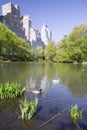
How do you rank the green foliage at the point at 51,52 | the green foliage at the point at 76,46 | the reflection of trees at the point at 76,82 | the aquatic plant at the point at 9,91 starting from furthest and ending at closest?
the green foliage at the point at 51,52 < the green foliage at the point at 76,46 < the reflection of trees at the point at 76,82 < the aquatic plant at the point at 9,91

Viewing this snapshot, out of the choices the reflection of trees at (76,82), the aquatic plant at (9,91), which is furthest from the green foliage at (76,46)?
the aquatic plant at (9,91)

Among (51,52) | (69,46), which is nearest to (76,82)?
(69,46)

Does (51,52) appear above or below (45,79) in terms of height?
above

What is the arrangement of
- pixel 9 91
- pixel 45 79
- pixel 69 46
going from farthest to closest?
1. pixel 69 46
2. pixel 45 79
3. pixel 9 91

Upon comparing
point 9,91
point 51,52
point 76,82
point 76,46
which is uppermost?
point 76,46

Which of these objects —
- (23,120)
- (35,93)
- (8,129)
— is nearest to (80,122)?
(23,120)

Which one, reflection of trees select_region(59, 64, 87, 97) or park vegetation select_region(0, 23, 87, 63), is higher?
park vegetation select_region(0, 23, 87, 63)

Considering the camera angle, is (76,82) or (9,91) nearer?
(9,91)

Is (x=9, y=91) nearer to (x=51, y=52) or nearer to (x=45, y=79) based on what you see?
(x=45, y=79)

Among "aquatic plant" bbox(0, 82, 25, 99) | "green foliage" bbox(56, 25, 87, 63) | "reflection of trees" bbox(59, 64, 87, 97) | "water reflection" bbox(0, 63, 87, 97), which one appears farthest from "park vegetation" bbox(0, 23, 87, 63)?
"aquatic plant" bbox(0, 82, 25, 99)

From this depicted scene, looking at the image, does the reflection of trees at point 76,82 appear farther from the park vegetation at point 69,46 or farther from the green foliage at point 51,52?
the green foliage at point 51,52

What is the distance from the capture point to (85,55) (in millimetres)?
80000

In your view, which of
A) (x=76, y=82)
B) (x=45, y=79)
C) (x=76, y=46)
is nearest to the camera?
(x=76, y=82)

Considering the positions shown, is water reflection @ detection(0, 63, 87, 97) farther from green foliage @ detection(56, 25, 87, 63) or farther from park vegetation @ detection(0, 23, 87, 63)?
green foliage @ detection(56, 25, 87, 63)
